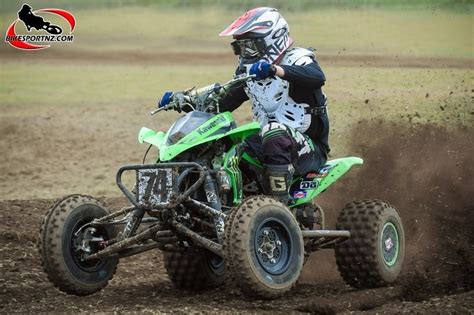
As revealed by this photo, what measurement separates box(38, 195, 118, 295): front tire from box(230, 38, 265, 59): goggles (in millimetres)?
1895

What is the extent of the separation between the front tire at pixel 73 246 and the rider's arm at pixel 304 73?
1.95 m

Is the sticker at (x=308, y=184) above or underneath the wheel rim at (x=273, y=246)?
above

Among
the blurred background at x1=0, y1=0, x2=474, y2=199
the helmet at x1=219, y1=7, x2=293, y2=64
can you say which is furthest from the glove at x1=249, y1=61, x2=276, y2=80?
the blurred background at x1=0, y1=0, x2=474, y2=199

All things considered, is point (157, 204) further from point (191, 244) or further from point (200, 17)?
point (200, 17)

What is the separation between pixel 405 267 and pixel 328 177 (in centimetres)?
157

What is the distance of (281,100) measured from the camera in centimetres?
944

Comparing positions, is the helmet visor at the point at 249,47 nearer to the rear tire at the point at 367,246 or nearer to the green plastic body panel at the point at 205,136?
the green plastic body panel at the point at 205,136

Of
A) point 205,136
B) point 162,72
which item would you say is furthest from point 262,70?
point 162,72

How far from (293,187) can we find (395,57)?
9.49m

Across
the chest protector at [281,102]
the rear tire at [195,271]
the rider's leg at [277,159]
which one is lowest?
the rear tire at [195,271]

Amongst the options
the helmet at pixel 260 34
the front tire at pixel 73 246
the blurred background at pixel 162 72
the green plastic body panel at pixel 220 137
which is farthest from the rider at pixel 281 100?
the blurred background at pixel 162 72

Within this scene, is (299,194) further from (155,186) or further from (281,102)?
(155,186)

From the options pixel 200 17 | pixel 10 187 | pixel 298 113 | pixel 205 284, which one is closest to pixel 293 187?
pixel 298 113

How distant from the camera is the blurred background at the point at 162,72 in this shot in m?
16.8
